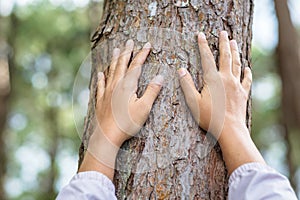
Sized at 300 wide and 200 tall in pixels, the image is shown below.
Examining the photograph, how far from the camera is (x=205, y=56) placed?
1.19 m

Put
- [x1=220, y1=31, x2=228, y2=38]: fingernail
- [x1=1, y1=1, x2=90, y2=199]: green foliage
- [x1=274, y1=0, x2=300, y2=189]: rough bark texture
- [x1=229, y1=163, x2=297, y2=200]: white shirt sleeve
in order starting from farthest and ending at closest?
[x1=1, y1=1, x2=90, y2=199]: green foliage
[x1=274, y1=0, x2=300, y2=189]: rough bark texture
[x1=220, y1=31, x2=228, y2=38]: fingernail
[x1=229, y1=163, x2=297, y2=200]: white shirt sleeve

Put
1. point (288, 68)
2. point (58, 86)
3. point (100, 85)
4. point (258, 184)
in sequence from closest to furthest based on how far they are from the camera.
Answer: point (258, 184)
point (100, 85)
point (288, 68)
point (58, 86)

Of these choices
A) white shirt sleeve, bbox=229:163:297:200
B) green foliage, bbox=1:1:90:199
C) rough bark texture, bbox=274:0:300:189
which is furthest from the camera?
green foliage, bbox=1:1:90:199

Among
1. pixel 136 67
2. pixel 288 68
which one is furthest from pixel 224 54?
pixel 288 68

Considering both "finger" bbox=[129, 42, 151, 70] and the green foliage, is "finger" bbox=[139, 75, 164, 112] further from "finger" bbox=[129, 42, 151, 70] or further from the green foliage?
the green foliage

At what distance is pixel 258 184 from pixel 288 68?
2.88 meters

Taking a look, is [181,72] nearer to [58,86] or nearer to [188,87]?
[188,87]

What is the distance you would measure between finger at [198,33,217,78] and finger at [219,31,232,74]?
0.02m

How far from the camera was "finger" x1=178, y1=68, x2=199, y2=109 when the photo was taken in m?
1.16

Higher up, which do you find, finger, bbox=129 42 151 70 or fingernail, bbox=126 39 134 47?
fingernail, bbox=126 39 134 47

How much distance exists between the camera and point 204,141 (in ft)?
3.82

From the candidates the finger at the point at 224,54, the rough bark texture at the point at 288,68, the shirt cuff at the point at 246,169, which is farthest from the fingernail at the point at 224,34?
the rough bark texture at the point at 288,68

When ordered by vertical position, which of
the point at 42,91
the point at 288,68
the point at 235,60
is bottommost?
the point at 42,91

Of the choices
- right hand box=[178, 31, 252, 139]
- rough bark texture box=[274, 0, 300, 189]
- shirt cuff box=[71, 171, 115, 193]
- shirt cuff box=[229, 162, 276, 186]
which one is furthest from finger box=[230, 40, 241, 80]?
rough bark texture box=[274, 0, 300, 189]
